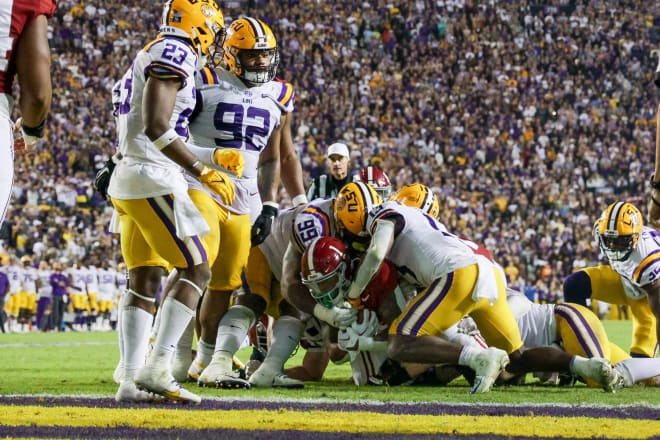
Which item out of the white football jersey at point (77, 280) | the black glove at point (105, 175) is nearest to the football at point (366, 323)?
the black glove at point (105, 175)

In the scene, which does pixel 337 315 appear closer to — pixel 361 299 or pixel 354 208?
pixel 361 299

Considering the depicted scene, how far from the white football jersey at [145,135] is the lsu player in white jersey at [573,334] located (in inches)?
95.3

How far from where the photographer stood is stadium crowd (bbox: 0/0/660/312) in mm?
23266

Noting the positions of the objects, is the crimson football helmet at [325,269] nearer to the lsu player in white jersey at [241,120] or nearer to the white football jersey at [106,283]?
the lsu player in white jersey at [241,120]

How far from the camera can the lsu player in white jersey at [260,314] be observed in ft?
20.4

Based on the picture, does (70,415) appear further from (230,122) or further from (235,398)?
(230,122)

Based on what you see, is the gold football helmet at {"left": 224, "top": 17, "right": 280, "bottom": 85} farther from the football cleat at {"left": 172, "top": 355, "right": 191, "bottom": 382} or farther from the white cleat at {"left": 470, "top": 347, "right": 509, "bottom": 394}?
the white cleat at {"left": 470, "top": 347, "right": 509, "bottom": 394}

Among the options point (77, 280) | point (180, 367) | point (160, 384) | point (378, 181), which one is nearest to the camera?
point (160, 384)

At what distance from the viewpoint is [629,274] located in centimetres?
714

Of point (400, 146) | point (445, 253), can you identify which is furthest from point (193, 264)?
point (400, 146)

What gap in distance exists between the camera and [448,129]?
90.8ft

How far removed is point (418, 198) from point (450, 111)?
831 inches

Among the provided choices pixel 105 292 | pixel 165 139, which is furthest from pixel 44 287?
pixel 165 139

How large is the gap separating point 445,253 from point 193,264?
1589 mm
